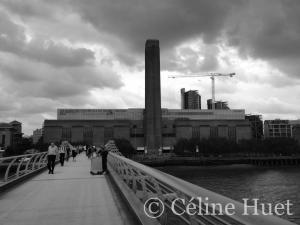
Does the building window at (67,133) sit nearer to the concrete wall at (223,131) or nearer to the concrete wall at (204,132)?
the concrete wall at (204,132)

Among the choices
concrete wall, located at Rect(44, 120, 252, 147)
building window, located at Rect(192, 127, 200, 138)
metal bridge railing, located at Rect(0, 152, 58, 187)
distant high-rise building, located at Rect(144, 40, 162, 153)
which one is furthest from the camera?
building window, located at Rect(192, 127, 200, 138)

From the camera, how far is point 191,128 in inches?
7013

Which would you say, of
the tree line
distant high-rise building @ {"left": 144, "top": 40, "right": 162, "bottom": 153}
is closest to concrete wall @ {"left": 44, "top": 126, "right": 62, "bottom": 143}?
distant high-rise building @ {"left": 144, "top": 40, "right": 162, "bottom": 153}

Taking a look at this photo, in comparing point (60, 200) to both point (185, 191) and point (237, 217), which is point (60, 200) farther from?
point (237, 217)

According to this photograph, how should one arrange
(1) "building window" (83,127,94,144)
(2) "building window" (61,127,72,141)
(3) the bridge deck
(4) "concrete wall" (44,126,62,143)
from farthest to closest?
(1) "building window" (83,127,94,144) < (2) "building window" (61,127,72,141) < (4) "concrete wall" (44,126,62,143) < (3) the bridge deck

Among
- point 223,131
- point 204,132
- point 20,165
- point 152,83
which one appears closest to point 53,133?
point 152,83

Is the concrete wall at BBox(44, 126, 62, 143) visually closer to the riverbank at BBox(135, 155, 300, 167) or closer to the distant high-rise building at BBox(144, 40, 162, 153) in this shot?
the distant high-rise building at BBox(144, 40, 162, 153)

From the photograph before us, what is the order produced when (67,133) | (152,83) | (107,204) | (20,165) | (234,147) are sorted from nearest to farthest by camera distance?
1. (107,204)
2. (20,165)
3. (152,83)
4. (234,147)
5. (67,133)

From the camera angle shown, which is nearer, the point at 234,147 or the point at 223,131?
the point at 234,147

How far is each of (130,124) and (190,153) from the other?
3709 cm

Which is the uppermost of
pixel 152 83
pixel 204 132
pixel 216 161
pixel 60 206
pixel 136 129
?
pixel 152 83

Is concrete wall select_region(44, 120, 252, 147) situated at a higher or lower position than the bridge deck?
higher

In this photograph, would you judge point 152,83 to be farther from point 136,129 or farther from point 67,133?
point 67,133

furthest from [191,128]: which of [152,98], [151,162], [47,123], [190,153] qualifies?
[47,123]
